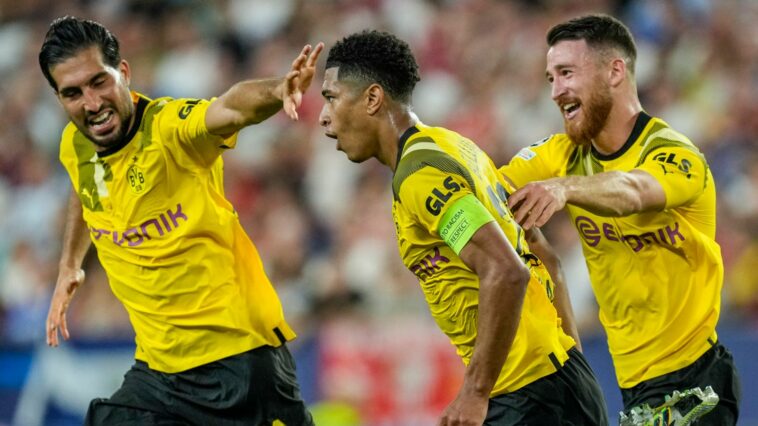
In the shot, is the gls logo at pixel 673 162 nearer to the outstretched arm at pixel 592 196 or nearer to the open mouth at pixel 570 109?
the outstretched arm at pixel 592 196

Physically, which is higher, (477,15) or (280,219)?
(477,15)

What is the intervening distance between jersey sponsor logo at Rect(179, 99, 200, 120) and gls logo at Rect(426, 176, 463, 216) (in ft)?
4.47

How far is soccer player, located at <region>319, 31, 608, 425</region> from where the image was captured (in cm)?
402

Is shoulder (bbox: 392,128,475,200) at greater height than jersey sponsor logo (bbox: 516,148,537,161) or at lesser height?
lesser

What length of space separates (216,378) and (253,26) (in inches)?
288

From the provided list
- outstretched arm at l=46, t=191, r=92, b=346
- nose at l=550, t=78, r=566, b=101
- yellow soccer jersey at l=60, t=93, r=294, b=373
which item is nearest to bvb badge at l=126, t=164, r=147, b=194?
yellow soccer jersey at l=60, t=93, r=294, b=373

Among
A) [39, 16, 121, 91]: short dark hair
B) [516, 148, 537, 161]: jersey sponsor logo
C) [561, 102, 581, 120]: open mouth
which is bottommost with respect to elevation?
[516, 148, 537, 161]: jersey sponsor logo

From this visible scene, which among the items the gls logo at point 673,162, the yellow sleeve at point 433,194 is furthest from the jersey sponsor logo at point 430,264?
the gls logo at point 673,162

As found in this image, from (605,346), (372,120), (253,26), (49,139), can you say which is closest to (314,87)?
(253,26)

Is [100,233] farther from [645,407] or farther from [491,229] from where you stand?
[645,407]

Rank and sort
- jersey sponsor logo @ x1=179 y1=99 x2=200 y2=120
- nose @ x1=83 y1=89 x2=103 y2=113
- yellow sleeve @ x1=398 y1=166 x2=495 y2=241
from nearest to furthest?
yellow sleeve @ x1=398 y1=166 x2=495 y2=241 → jersey sponsor logo @ x1=179 y1=99 x2=200 y2=120 → nose @ x1=83 y1=89 x2=103 y2=113

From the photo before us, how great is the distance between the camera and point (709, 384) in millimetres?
5016

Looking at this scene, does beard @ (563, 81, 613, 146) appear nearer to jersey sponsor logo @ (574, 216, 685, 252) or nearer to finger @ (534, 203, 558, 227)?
jersey sponsor logo @ (574, 216, 685, 252)

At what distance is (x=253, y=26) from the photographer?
12086 mm
